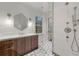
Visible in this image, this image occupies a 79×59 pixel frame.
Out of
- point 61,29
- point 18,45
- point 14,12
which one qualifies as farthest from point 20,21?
point 61,29

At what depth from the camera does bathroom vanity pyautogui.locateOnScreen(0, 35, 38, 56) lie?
6.27 ft

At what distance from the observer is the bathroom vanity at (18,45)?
6.27ft

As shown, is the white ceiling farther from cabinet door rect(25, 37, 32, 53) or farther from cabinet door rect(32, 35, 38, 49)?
cabinet door rect(25, 37, 32, 53)

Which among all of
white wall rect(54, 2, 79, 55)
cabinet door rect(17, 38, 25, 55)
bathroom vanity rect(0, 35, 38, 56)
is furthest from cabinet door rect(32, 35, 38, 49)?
white wall rect(54, 2, 79, 55)

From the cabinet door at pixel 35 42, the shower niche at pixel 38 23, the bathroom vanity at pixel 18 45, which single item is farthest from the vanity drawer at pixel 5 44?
the shower niche at pixel 38 23

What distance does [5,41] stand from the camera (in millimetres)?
1948

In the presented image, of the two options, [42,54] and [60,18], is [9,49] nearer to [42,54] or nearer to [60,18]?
[42,54]

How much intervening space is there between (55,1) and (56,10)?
13.4 inches

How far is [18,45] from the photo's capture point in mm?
2229

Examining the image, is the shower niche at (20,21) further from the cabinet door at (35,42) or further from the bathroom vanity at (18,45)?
the cabinet door at (35,42)

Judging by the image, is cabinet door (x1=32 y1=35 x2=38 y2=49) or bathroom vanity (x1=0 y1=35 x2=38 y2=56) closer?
bathroom vanity (x1=0 y1=35 x2=38 y2=56)

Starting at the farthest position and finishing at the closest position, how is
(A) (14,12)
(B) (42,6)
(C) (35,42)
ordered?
(C) (35,42) → (A) (14,12) → (B) (42,6)

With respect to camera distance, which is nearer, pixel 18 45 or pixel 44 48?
pixel 44 48

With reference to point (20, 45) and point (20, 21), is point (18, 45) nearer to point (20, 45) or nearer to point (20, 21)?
point (20, 45)
